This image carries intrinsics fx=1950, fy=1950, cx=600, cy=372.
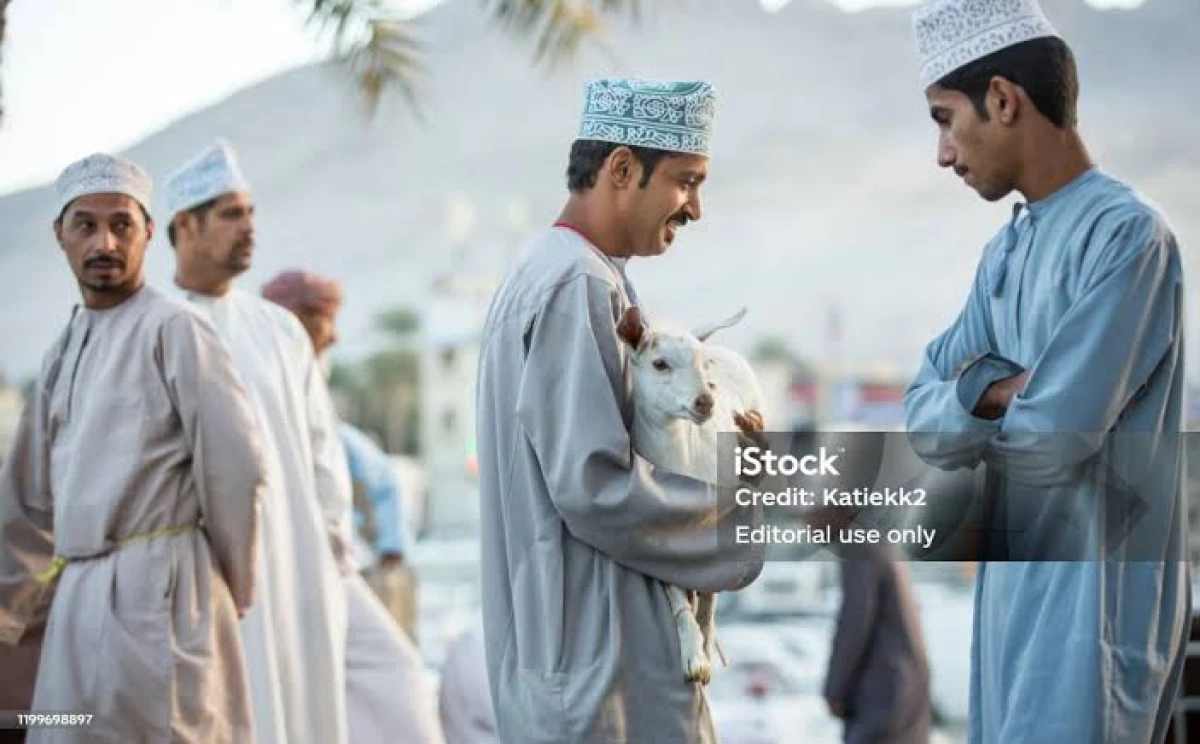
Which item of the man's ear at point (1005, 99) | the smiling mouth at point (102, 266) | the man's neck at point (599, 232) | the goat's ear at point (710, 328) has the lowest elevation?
the goat's ear at point (710, 328)

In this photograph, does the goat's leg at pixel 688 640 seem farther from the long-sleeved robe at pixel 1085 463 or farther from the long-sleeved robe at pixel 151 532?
→ the long-sleeved robe at pixel 151 532

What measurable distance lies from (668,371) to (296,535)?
9.26ft

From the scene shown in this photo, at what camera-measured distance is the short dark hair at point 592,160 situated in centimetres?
336

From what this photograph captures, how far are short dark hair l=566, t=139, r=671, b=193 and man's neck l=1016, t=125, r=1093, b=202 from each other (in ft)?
2.06

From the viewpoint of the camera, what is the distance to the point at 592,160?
3387 mm

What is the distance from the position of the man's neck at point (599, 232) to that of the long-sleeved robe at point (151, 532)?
155cm

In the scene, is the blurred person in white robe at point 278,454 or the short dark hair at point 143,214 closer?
the short dark hair at point 143,214

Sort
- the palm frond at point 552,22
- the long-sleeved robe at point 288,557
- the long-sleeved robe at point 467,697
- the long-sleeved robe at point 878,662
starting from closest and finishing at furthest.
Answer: the long-sleeved robe at point 288,557 → the long-sleeved robe at point 467,697 → the long-sleeved robe at point 878,662 → the palm frond at point 552,22

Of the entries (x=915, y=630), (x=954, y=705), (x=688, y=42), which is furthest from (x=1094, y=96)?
Answer: (x=915, y=630)

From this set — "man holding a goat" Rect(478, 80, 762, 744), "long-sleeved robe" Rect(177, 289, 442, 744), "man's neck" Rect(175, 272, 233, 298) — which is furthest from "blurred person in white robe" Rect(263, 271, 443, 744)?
"man holding a goat" Rect(478, 80, 762, 744)

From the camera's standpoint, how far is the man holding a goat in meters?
3.19

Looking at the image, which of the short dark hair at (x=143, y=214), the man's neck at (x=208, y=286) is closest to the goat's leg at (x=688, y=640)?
the short dark hair at (x=143, y=214)

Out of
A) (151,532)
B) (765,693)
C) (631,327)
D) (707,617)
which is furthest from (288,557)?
(765,693)

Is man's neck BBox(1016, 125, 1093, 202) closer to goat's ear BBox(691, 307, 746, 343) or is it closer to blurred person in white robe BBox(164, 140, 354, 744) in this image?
goat's ear BBox(691, 307, 746, 343)
